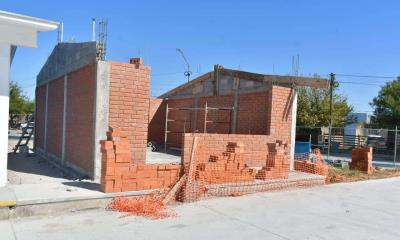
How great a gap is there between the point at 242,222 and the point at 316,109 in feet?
115

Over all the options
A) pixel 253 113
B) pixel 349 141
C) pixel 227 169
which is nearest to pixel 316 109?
pixel 349 141

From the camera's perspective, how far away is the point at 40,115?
17453mm

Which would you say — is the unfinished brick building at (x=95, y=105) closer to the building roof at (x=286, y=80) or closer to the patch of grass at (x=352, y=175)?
the building roof at (x=286, y=80)

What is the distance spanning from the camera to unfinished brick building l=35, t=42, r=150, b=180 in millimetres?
9336

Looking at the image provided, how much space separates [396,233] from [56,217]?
221 inches

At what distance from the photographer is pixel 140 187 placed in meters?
8.50

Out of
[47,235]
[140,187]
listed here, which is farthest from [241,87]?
[47,235]

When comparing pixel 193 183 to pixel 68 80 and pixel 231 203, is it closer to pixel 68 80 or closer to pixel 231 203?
pixel 231 203

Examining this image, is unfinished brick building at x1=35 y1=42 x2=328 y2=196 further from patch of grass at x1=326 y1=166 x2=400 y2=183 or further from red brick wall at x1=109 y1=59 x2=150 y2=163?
patch of grass at x1=326 y1=166 x2=400 y2=183

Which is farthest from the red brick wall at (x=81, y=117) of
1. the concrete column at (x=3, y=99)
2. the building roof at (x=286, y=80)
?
the building roof at (x=286, y=80)

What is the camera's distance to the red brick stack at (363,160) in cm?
1534

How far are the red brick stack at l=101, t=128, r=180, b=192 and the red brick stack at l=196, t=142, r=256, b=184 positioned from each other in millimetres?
1228

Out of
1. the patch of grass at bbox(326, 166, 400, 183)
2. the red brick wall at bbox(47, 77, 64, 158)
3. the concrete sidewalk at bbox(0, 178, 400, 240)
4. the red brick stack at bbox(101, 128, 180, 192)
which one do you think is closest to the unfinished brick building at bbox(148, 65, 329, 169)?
the patch of grass at bbox(326, 166, 400, 183)

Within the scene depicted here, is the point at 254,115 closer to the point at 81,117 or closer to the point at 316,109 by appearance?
the point at 81,117
